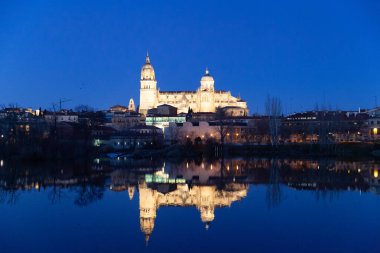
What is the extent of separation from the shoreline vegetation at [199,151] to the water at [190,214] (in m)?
14.8

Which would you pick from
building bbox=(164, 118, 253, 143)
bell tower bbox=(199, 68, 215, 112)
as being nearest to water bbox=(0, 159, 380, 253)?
building bbox=(164, 118, 253, 143)

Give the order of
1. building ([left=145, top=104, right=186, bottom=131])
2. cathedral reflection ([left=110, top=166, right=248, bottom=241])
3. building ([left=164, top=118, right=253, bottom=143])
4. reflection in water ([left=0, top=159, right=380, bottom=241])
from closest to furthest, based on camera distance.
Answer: cathedral reflection ([left=110, top=166, right=248, bottom=241]), reflection in water ([left=0, top=159, right=380, bottom=241]), building ([left=164, top=118, right=253, bottom=143]), building ([left=145, top=104, right=186, bottom=131])

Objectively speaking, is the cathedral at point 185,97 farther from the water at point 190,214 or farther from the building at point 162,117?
the water at point 190,214

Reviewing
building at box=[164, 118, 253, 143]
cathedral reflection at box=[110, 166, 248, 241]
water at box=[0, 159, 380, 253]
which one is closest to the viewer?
water at box=[0, 159, 380, 253]

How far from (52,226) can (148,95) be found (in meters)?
90.1

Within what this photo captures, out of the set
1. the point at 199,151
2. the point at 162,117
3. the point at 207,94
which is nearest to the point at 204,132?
the point at 199,151

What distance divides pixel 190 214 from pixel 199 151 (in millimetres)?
33307

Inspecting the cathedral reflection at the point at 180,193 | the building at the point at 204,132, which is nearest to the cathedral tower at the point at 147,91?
the building at the point at 204,132

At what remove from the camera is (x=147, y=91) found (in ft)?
335

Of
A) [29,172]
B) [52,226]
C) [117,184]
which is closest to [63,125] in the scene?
[29,172]

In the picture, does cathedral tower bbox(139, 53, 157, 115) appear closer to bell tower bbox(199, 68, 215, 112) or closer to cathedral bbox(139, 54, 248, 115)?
cathedral bbox(139, 54, 248, 115)

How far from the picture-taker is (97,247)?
34.2 ft

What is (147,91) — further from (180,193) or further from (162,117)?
(180,193)

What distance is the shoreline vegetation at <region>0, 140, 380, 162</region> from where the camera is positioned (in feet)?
125
